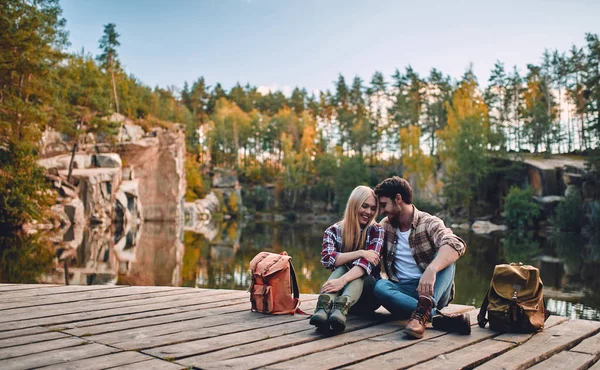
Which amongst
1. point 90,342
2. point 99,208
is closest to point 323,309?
point 90,342

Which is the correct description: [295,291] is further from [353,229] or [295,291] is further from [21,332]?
[21,332]

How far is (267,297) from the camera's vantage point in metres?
4.28

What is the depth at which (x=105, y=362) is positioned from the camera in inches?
110

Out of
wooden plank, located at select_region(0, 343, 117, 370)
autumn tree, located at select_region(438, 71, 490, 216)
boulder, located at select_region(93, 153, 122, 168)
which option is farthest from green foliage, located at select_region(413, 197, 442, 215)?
wooden plank, located at select_region(0, 343, 117, 370)

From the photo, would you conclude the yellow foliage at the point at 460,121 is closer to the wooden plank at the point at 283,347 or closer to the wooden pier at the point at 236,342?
the wooden pier at the point at 236,342

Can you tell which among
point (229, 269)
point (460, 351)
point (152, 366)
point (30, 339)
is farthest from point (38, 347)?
point (229, 269)

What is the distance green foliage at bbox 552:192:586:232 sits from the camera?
112ft

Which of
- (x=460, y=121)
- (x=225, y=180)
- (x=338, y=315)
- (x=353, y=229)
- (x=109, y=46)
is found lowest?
(x=338, y=315)

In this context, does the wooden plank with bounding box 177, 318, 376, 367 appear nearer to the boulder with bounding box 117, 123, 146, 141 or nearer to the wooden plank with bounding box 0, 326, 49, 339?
the wooden plank with bounding box 0, 326, 49, 339

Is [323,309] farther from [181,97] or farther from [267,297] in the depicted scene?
[181,97]

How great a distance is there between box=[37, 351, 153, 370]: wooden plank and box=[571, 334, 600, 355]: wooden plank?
2.72 metres

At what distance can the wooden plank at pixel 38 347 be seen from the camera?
9.57 ft

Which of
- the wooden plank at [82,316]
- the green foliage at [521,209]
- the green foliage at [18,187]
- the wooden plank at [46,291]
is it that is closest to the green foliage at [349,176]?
the green foliage at [521,209]

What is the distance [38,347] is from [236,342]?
1175 mm
